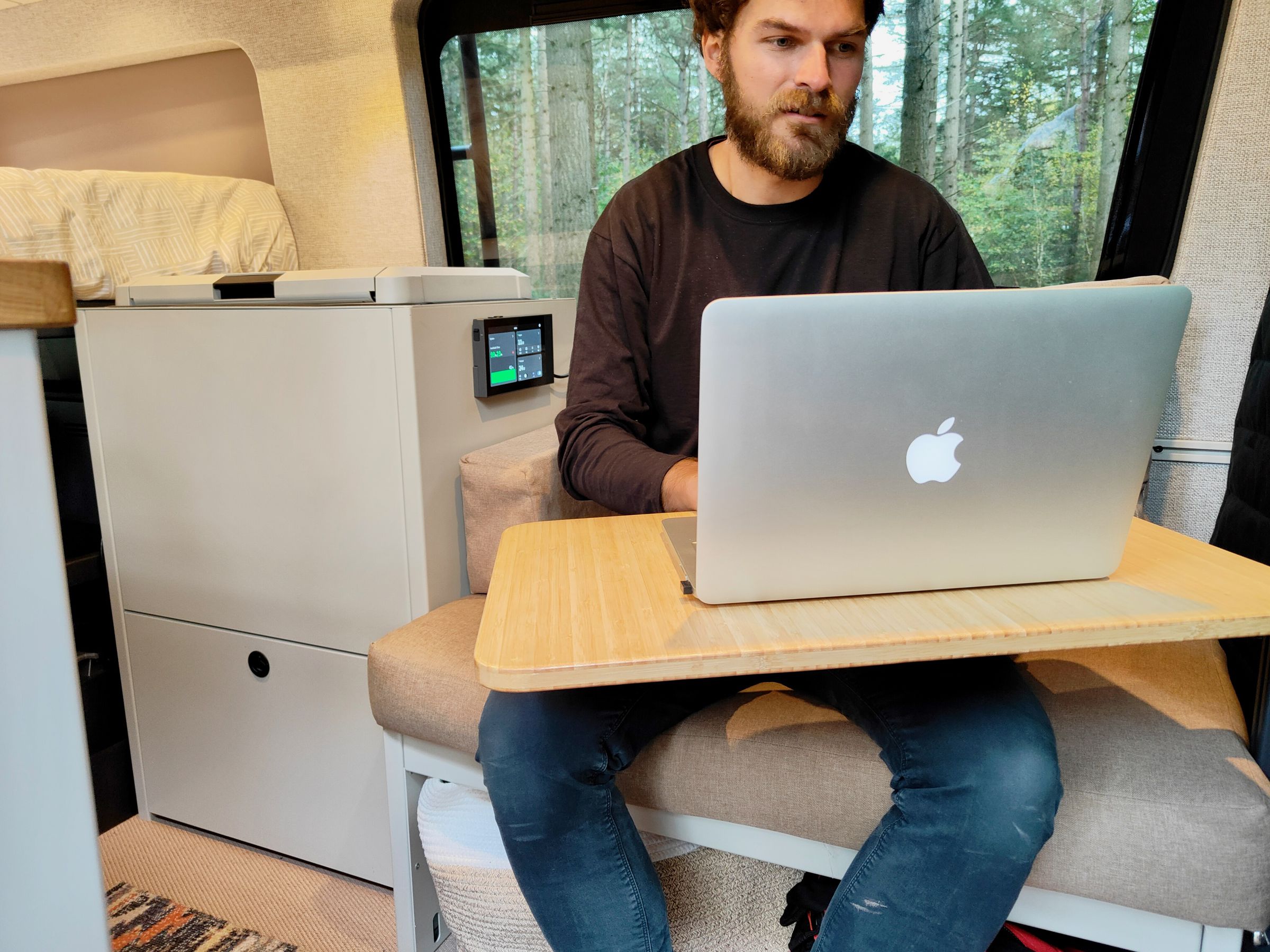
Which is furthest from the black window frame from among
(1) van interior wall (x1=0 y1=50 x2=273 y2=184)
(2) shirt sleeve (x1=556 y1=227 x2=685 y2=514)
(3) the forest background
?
(1) van interior wall (x1=0 y1=50 x2=273 y2=184)

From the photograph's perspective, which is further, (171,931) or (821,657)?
(171,931)

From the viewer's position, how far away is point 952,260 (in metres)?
1.27

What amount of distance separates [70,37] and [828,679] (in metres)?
2.99

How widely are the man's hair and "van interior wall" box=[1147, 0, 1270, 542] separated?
628 millimetres

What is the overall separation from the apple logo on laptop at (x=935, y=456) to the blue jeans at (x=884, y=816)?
32cm

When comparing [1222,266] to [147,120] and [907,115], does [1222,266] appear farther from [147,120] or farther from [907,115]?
[147,120]

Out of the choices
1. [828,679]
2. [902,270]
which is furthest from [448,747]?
[902,270]

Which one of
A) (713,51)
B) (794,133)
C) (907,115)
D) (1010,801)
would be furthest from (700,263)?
(907,115)

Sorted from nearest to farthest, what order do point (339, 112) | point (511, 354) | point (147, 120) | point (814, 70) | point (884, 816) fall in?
1. point (884, 816)
2. point (814, 70)
3. point (511, 354)
4. point (339, 112)
5. point (147, 120)

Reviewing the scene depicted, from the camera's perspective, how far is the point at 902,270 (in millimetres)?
1258

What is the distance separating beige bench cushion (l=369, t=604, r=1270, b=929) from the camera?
850 millimetres

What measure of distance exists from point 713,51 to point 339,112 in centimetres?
132

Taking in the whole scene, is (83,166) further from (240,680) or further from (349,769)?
(349,769)

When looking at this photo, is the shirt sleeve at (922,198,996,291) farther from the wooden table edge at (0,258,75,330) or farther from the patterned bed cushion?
the patterned bed cushion
